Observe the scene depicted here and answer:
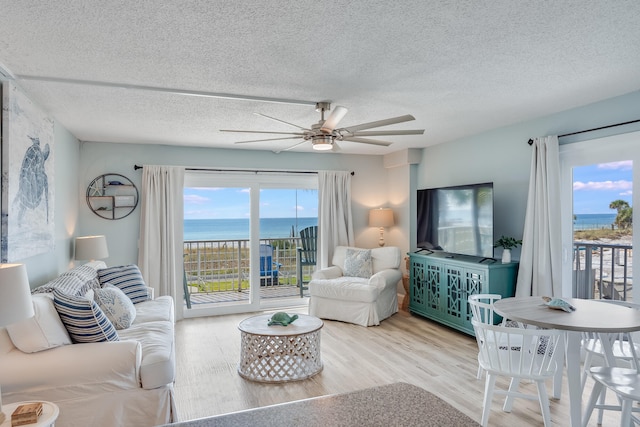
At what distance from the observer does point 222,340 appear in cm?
450

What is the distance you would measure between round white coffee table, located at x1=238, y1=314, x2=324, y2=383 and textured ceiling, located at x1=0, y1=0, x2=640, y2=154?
197 centimetres

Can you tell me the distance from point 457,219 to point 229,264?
11.1 feet

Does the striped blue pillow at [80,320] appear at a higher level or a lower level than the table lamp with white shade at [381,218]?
lower

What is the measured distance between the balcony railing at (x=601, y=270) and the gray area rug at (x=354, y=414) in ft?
12.3

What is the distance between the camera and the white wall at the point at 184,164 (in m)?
5.08

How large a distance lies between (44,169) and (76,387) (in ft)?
6.53

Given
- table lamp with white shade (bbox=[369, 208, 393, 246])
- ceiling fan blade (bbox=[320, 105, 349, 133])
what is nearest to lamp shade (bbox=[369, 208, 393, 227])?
table lamp with white shade (bbox=[369, 208, 393, 246])

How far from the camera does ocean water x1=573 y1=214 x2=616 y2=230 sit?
3649 mm

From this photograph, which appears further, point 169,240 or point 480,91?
point 169,240

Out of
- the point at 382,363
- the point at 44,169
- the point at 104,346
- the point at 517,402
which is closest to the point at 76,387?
the point at 104,346

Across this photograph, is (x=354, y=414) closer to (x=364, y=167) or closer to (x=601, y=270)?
(x=601, y=270)

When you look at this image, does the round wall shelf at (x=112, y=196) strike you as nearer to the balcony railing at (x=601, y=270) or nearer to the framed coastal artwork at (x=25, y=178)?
the framed coastal artwork at (x=25, y=178)

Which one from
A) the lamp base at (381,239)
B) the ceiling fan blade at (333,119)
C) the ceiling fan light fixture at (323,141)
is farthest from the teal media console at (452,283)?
the ceiling fan blade at (333,119)

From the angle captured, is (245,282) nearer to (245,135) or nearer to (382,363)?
(245,135)
